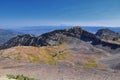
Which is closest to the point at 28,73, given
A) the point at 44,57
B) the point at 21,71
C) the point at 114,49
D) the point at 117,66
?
the point at 21,71

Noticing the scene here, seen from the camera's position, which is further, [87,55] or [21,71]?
[87,55]

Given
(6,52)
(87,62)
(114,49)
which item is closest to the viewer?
(6,52)

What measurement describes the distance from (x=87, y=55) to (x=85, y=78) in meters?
89.9

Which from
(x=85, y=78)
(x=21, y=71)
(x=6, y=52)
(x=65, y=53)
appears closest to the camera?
(x=85, y=78)

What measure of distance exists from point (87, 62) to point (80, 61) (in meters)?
4.08

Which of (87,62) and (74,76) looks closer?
(74,76)

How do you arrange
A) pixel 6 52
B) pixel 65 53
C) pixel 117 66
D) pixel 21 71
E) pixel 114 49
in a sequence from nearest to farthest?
pixel 21 71, pixel 117 66, pixel 6 52, pixel 65 53, pixel 114 49

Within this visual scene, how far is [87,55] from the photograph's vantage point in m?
168

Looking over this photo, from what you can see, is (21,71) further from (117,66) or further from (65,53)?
(65,53)

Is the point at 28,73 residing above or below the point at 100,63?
above

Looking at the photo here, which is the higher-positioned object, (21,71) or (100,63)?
(21,71)

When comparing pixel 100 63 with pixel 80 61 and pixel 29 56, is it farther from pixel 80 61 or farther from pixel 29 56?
pixel 29 56

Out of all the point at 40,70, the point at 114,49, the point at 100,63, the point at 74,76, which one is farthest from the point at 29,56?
the point at 114,49

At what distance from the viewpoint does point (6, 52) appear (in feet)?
448
